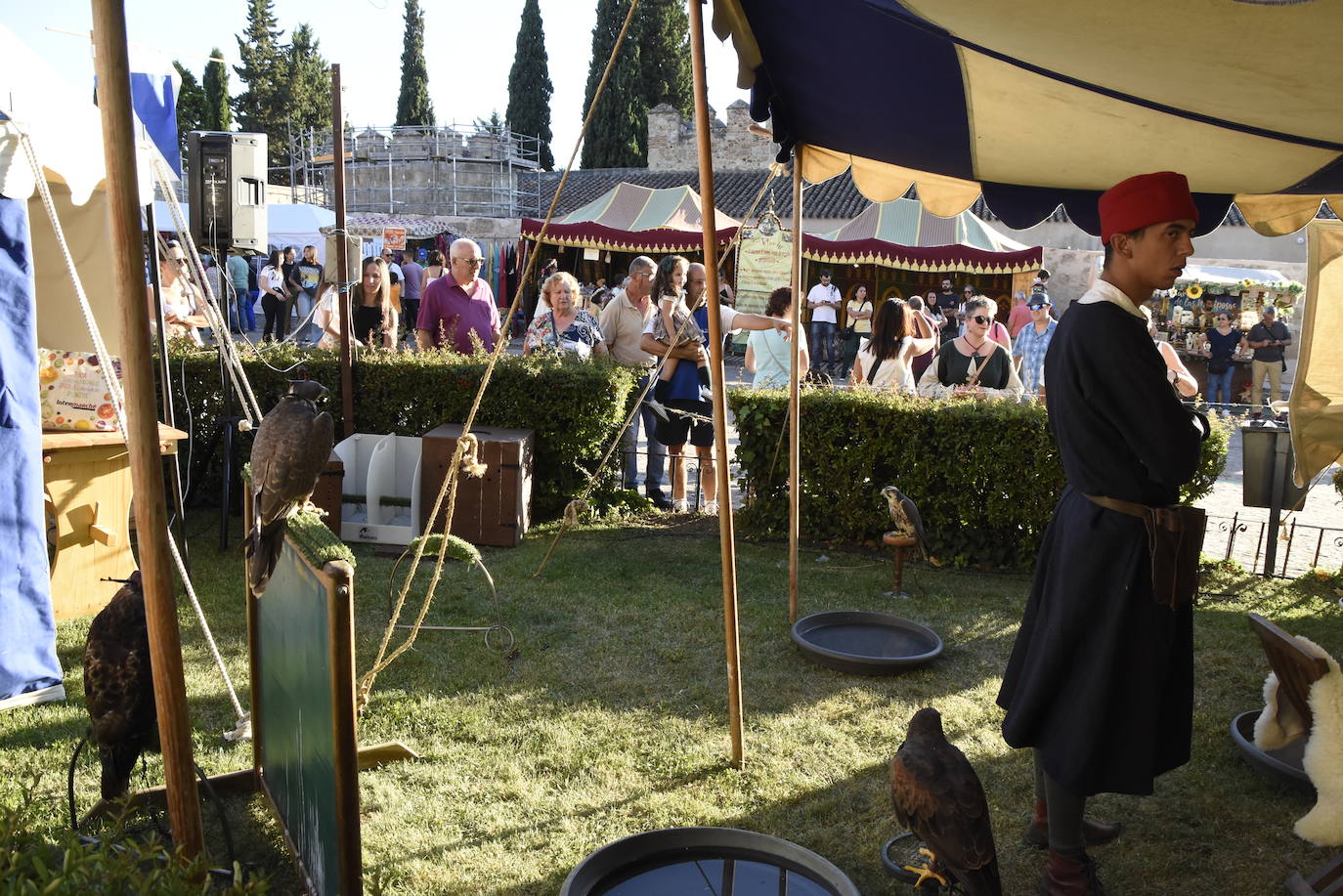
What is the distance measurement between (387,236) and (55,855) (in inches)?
1024

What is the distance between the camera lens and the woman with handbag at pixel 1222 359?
14.8 m

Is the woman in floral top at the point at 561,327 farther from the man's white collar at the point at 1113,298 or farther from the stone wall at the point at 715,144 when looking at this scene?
the stone wall at the point at 715,144

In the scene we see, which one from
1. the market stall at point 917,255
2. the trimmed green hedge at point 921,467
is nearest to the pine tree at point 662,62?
the market stall at point 917,255

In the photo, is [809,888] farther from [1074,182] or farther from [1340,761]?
[1074,182]

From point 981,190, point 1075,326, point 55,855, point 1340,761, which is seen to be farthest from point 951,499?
point 55,855

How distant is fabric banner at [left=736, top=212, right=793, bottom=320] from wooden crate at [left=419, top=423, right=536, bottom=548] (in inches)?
519

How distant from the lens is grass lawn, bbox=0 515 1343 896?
9.57 feet

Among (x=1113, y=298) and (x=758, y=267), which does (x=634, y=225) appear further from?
(x=1113, y=298)

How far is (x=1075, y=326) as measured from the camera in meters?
2.42

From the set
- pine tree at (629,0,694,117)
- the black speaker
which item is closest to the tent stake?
the black speaker

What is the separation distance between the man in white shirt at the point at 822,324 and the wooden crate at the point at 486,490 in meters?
11.8

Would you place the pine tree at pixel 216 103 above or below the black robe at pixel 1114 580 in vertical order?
above

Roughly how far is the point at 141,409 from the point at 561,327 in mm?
5660

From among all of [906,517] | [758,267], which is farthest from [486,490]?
[758,267]
